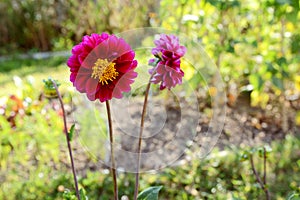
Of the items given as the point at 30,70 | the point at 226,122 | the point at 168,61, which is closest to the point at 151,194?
the point at 168,61

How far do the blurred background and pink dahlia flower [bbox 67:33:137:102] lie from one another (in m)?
0.36

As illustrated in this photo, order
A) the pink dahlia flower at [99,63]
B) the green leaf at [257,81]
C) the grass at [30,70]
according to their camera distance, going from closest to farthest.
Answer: the pink dahlia flower at [99,63]
the green leaf at [257,81]
the grass at [30,70]

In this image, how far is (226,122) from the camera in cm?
315

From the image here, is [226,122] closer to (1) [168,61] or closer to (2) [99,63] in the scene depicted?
(1) [168,61]

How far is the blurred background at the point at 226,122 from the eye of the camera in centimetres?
241

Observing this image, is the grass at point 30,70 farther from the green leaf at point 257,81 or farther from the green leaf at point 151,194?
the green leaf at point 151,194

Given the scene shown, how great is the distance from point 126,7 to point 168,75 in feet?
11.2

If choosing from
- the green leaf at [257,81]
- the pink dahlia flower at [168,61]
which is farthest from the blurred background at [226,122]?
the pink dahlia flower at [168,61]

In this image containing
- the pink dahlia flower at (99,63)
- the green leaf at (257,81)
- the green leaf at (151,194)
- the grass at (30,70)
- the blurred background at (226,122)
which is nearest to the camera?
the pink dahlia flower at (99,63)

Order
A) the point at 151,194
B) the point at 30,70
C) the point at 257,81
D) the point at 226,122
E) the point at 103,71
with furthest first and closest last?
1. the point at 30,70
2. the point at 226,122
3. the point at 257,81
4. the point at 151,194
5. the point at 103,71

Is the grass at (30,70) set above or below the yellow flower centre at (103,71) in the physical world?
above

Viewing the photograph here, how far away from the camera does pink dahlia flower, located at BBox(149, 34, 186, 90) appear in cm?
136

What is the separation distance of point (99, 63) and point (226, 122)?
201cm

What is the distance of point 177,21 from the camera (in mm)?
3178
